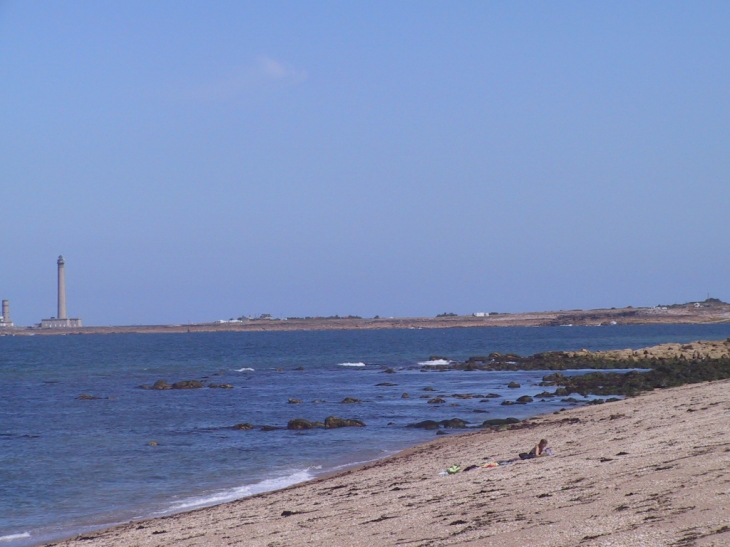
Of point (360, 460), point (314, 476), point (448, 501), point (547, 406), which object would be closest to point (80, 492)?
point (314, 476)

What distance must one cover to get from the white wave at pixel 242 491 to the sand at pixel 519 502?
90 cm

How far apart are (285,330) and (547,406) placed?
16304 centimetres

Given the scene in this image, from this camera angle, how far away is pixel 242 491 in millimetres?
17781

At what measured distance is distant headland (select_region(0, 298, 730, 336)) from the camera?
16150cm

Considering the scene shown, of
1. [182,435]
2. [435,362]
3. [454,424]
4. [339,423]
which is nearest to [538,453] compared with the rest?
[454,424]

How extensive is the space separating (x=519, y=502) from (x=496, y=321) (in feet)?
577

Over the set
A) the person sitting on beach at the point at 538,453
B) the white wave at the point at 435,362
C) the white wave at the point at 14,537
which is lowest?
the white wave at the point at 435,362

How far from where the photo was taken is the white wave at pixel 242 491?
54.5ft

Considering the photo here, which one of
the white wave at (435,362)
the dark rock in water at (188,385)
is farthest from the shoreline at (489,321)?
the dark rock in water at (188,385)

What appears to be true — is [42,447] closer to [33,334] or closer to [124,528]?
[124,528]

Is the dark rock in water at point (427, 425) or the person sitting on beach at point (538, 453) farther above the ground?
the person sitting on beach at point (538, 453)

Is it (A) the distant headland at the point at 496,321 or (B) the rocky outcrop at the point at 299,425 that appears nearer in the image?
(B) the rocky outcrop at the point at 299,425

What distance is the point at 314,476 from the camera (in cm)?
1919

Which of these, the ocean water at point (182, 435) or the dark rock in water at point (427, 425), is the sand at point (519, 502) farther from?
the dark rock in water at point (427, 425)
